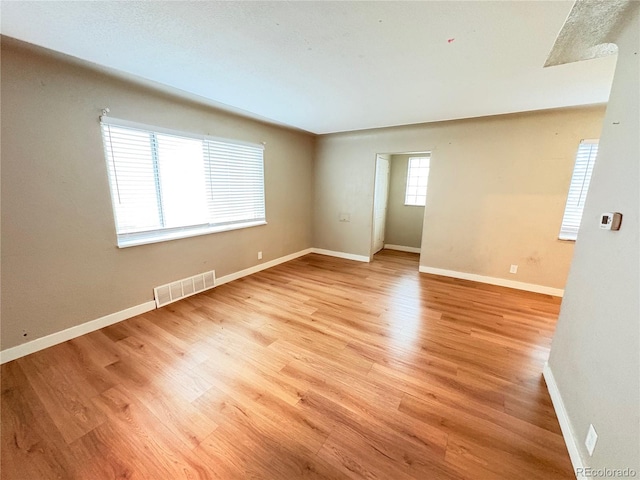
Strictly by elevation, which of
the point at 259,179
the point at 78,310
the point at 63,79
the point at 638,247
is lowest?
the point at 78,310

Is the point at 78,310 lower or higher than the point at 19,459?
higher

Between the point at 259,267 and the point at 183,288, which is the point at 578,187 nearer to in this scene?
the point at 259,267

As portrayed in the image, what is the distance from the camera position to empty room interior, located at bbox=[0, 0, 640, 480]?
1.31 meters

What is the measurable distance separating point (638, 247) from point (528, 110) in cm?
288

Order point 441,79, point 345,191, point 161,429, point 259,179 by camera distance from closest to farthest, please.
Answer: point 161,429 < point 441,79 < point 259,179 < point 345,191

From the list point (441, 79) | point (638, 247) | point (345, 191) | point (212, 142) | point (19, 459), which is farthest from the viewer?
point (345, 191)

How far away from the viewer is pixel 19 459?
1281 millimetres

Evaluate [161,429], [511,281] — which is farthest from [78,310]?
[511,281]

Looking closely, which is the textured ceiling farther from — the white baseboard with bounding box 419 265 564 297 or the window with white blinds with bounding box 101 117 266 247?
the window with white blinds with bounding box 101 117 266 247

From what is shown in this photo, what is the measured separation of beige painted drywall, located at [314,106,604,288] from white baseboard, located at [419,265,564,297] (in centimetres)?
7

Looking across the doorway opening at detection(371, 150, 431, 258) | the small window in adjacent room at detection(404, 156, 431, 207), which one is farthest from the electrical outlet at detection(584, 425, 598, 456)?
the small window in adjacent room at detection(404, 156, 431, 207)

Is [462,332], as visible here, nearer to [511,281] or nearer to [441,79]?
[511,281]

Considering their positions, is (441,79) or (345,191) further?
(345,191)

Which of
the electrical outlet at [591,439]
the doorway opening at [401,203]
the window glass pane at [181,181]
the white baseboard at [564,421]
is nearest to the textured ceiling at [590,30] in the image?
the electrical outlet at [591,439]
